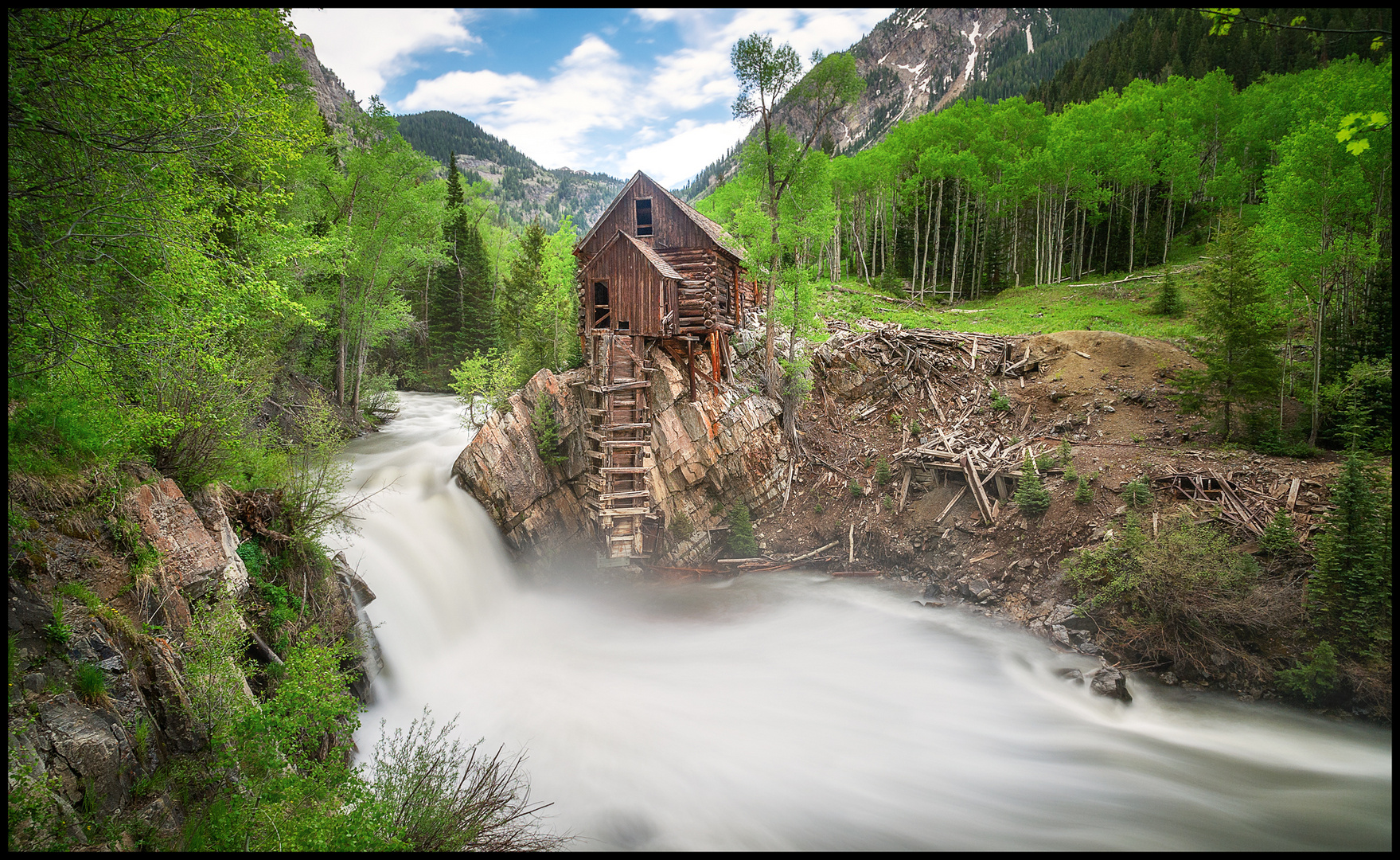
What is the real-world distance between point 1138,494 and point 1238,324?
5.44 m

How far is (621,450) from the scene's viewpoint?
747 inches

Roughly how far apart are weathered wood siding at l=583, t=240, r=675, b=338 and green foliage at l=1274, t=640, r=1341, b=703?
1672 centimetres

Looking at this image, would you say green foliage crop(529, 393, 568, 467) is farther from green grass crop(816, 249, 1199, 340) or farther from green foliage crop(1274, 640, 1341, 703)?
green foliage crop(1274, 640, 1341, 703)

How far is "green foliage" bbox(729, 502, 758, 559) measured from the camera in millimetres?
19750

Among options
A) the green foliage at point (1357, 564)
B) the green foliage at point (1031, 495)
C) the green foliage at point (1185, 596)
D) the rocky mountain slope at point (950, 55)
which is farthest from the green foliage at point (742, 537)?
the rocky mountain slope at point (950, 55)

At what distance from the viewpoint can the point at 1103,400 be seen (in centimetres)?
1909

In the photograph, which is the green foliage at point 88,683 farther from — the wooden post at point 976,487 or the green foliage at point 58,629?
the wooden post at point 976,487

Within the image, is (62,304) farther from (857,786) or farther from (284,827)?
(857,786)

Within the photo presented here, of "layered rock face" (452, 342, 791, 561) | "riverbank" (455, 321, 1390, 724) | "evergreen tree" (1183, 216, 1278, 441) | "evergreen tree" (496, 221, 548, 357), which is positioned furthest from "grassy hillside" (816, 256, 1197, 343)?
"evergreen tree" (496, 221, 548, 357)

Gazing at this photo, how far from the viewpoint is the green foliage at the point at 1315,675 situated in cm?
1091

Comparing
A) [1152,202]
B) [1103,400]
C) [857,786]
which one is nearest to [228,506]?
[857,786]

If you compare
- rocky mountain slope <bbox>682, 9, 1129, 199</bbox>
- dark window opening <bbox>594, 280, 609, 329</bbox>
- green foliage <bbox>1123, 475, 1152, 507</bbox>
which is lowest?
green foliage <bbox>1123, 475, 1152, 507</bbox>

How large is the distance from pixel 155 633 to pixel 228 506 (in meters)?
3.23

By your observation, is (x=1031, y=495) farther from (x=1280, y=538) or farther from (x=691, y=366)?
(x=691, y=366)
